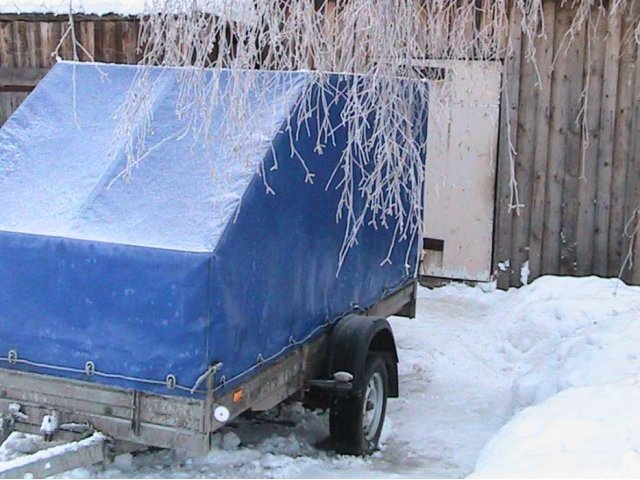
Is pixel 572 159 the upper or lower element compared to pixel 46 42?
lower

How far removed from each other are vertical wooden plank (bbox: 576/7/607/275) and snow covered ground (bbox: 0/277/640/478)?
1.58 feet

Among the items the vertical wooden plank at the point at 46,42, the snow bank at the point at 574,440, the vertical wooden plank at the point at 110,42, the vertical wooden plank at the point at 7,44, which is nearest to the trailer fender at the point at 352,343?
the snow bank at the point at 574,440

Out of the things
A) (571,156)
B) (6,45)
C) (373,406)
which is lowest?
(373,406)

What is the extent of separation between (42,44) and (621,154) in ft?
22.4

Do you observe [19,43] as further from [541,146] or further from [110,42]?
[541,146]

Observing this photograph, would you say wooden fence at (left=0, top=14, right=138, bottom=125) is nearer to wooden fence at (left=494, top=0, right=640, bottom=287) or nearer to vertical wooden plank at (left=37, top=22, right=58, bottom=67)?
vertical wooden plank at (left=37, top=22, right=58, bottom=67)

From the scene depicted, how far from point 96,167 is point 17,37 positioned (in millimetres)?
6576

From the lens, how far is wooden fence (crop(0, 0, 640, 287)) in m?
9.47

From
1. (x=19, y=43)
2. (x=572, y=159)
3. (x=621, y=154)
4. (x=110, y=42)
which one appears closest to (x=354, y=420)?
(x=572, y=159)

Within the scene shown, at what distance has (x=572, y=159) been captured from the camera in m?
9.70

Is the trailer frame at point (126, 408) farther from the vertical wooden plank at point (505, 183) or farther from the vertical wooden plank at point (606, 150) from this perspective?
the vertical wooden plank at point (606, 150)

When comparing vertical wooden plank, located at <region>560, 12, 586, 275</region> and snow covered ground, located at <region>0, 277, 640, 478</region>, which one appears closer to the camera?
snow covered ground, located at <region>0, 277, 640, 478</region>

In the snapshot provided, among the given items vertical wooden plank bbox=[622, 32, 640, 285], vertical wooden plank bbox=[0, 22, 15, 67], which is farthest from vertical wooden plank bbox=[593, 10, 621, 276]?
vertical wooden plank bbox=[0, 22, 15, 67]

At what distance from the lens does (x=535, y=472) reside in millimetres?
3867
